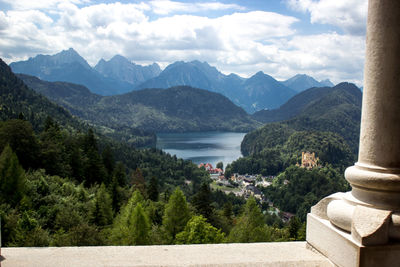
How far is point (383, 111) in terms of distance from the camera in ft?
9.50

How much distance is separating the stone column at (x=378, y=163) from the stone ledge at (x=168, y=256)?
1.55 ft

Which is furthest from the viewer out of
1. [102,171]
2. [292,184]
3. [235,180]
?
[235,180]

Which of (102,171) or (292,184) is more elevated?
(102,171)

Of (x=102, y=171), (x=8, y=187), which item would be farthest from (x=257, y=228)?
(x=102, y=171)

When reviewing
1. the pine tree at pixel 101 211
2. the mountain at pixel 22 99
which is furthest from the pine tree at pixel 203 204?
the mountain at pixel 22 99

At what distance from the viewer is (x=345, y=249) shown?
9.61 ft

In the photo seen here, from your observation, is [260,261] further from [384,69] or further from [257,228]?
[257,228]

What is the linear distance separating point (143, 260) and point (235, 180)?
10414cm

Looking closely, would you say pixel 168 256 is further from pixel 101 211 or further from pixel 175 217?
pixel 175 217

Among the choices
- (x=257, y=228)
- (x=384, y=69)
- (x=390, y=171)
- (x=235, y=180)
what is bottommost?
(x=235, y=180)

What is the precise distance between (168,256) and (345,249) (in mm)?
1559

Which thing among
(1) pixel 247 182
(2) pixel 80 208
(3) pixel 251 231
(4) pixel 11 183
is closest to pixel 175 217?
(3) pixel 251 231

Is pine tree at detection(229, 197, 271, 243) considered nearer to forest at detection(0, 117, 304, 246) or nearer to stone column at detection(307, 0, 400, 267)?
forest at detection(0, 117, 304, 246)

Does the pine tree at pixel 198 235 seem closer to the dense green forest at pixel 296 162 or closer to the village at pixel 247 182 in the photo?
the village at pixel 247 182
